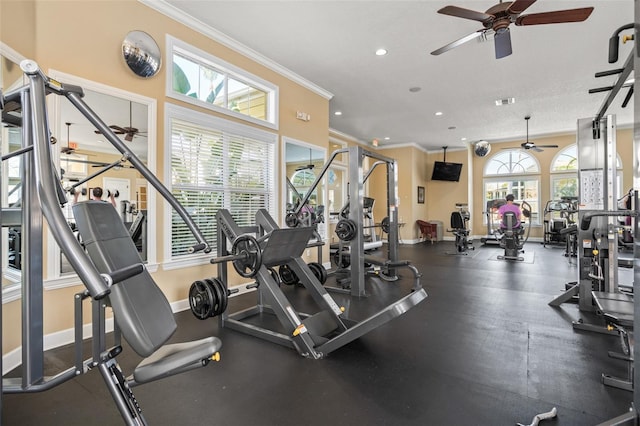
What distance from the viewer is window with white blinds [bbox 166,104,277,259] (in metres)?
3.75

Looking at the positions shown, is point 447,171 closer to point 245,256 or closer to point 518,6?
point 518,6

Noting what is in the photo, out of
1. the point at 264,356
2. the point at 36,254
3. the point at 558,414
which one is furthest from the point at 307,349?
the point at 36,254

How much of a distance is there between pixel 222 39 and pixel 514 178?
10.5 metres

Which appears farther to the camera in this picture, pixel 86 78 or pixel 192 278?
pixel 192 278

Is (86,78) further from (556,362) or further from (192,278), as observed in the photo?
(556,362)

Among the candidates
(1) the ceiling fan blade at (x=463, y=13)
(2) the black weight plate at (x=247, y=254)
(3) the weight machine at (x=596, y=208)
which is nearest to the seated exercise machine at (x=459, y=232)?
(3) the weight machine at (x=596, y=208)

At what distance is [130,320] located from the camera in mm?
1396

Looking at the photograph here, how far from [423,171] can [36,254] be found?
11831 millimetres

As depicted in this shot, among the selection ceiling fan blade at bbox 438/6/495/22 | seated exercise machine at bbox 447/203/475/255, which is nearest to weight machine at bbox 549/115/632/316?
ceiling fan blade at bbox 438/6/495/22

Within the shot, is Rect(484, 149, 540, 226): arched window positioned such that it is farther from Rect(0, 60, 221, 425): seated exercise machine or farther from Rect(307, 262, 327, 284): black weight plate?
Rect(0, 60, 221, 425): seated exercise machine

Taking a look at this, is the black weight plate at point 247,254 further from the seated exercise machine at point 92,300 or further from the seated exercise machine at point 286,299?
the seated exercise machine at point 92,300

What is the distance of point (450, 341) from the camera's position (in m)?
2.87

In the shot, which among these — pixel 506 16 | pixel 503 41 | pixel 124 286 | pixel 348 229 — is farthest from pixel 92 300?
pixel 503 41

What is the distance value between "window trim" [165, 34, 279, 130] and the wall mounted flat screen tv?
8.13 metres
